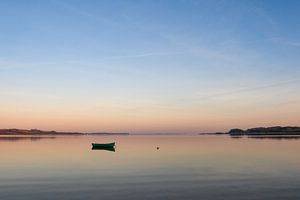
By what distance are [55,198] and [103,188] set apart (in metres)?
6.21

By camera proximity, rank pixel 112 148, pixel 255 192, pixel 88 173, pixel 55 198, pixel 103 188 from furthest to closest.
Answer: pixel 112 148 < pixel 88 173 < pixel 103 188 < pixel 255 192 < pixel 55 198

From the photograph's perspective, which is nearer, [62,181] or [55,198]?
[55,198]

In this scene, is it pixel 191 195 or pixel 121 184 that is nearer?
Result: pixel 191 195

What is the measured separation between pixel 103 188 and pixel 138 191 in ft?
13.1

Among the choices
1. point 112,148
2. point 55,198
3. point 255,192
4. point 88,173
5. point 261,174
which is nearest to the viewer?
point 55,198

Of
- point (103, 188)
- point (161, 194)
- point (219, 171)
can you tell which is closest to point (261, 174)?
point (219, 171)

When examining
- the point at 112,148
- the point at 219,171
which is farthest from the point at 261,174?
the point at 112,148

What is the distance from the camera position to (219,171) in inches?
2005

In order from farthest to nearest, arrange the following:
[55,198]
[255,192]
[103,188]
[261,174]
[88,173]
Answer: [88,173] < [261,174] < [103,188] < [255,192] < [55,198]

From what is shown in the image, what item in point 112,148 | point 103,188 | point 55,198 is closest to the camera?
point 55,198

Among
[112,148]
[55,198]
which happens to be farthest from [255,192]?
[112,148]

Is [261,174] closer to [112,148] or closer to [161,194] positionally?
[161,194]

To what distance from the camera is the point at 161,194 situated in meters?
33.6

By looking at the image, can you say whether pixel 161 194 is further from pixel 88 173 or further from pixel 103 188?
pixel 88 173
